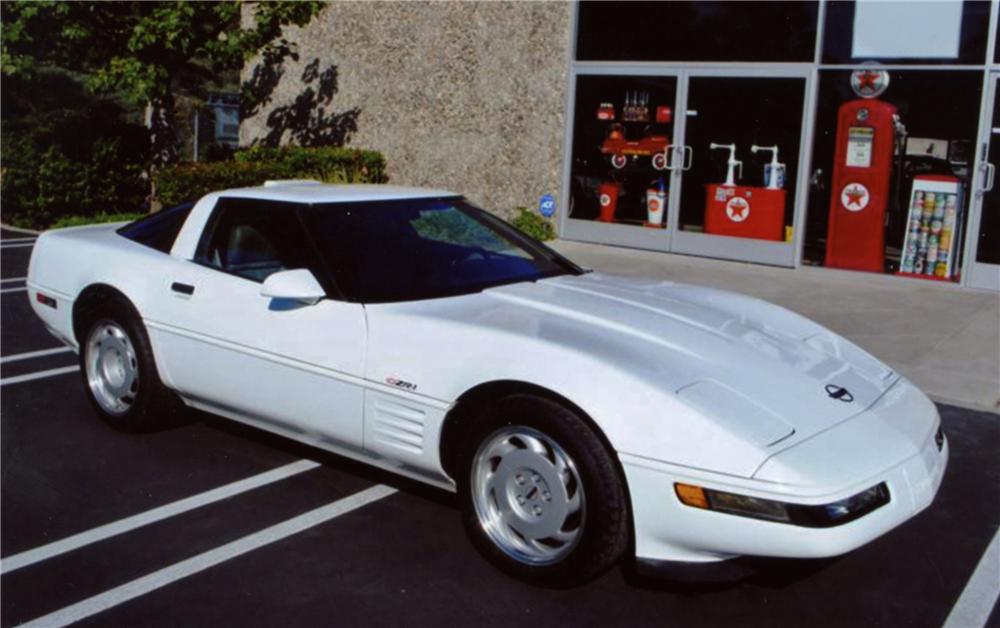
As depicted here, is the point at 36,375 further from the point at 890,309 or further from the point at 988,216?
the point at 988,216

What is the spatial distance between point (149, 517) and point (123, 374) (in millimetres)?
1215

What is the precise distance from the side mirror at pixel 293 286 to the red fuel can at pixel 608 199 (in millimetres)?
8843

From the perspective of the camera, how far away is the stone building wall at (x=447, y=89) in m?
13.2

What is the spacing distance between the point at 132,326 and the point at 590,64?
8831mm

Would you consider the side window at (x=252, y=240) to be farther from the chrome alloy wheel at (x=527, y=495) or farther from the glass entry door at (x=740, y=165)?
the glass entry door at (x=740, y=165)

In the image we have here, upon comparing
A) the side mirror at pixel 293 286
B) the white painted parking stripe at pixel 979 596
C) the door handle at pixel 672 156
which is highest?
the door handle at pixel 672 156

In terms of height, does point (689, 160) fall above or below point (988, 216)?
above

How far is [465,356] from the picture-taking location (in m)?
3.79

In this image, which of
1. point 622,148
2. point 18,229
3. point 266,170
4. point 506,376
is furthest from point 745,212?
point 18,229

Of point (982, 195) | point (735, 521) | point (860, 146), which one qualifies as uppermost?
point (860, 146)

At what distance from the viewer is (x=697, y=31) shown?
468 inches

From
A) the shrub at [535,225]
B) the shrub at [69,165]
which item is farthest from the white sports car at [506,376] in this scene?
the shrub at [69,165]

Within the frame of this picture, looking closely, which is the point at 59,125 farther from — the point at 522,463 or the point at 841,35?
the point at 522,463

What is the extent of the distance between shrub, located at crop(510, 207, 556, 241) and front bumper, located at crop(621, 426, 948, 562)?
9.77m
